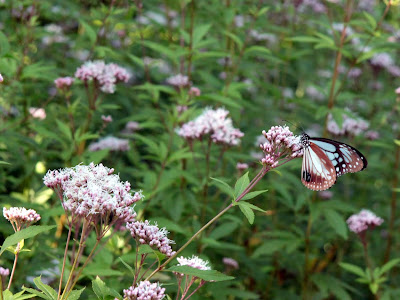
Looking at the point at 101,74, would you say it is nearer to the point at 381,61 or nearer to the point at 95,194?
the point at 95,194

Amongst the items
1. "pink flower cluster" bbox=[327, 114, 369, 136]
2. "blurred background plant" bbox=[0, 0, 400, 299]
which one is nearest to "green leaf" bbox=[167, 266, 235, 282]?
"blurred background plant" bbox=[0, 0, 400, 299]

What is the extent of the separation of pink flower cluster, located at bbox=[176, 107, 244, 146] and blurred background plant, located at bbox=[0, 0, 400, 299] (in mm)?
12

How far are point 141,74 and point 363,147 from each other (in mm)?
2818

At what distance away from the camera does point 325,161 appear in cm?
343

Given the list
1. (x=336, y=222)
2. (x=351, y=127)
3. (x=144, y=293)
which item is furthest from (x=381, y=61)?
(x=144, y=293)

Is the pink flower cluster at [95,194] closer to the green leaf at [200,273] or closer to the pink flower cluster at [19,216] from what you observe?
the pink flower cluster at [19,216]

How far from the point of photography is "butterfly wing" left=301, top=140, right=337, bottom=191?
3.25 meters

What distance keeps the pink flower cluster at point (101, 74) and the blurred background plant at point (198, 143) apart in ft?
0.03

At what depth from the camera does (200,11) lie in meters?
5.72

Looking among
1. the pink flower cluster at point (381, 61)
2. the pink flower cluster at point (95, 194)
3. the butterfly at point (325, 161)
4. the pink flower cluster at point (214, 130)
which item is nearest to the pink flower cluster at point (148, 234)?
the pink flower cluster at point (95, 194)

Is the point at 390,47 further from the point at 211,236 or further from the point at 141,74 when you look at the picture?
the point at 141,74

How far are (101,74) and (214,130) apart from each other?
3.25 ft

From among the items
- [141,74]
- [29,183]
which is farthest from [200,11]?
[29,183]

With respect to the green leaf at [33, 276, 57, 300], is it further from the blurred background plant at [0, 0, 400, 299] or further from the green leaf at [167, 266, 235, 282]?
the blurred background plant at [0, 0, 400, 299]
